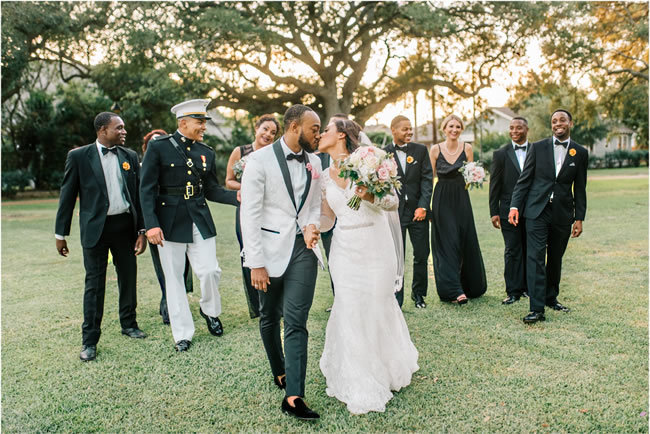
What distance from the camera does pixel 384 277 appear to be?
4.42 metres

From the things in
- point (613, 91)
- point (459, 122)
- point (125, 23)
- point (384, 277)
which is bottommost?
point (384, 277)

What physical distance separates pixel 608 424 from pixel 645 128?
51845mm

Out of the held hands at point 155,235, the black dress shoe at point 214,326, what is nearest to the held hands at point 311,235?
the held hands at point 155,235

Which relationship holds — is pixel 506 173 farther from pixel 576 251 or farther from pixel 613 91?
pixel 613 91

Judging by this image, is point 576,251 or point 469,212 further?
point 576,251

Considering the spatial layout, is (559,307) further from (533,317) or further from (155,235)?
(155,235)

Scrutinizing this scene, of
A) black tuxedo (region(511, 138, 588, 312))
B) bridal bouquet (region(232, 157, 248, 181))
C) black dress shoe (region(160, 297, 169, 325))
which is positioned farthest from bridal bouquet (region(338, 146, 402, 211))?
black dress shoe (region(160, 297, 169, 325))

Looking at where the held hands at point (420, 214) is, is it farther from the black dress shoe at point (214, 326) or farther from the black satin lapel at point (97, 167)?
the black satin lapel at point (97, 167)

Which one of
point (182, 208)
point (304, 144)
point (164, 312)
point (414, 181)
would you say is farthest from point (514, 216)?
point (164, 312)

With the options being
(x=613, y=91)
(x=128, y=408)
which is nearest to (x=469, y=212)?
(x=128, y=408)

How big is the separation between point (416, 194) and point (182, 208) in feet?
10.4

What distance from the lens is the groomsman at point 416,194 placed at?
698 cm

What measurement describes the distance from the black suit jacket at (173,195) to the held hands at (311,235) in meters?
1.87

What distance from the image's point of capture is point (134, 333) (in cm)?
607
